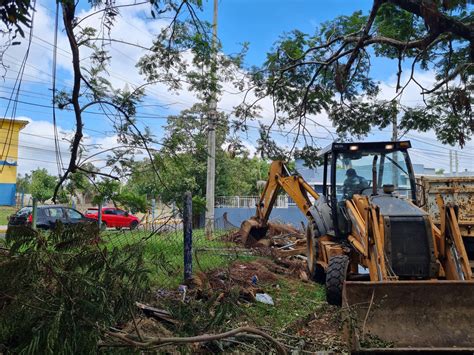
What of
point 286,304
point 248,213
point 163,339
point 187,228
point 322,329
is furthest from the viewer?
point 248,213

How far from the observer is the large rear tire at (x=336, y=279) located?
7324mm

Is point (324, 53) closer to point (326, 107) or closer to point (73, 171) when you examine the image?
point (326, 107)

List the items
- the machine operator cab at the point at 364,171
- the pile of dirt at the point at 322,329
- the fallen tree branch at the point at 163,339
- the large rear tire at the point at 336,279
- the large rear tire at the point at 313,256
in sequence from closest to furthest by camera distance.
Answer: the fallen tree branch at the point at 163,339 < the pile of dirt at the point at 322,329 < the large rear tire at the point at 336,279 < the machine operator cab at the point at 364,171 < the large rear tire at the point at 313,256

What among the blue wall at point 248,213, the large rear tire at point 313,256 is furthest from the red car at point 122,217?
the blue wall at point 248,213

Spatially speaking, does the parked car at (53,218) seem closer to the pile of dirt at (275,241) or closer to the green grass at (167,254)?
the green grass at (167,254)

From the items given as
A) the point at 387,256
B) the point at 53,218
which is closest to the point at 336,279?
the point at 387,256

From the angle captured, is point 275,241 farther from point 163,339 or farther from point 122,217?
point 163,339

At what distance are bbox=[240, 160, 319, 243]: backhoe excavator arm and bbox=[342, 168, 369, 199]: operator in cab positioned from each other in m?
2.23

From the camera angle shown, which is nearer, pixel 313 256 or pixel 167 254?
pixel 167 254

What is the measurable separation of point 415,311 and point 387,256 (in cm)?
118

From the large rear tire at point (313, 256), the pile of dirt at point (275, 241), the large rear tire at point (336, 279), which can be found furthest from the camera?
the pile of dirt at point (275, 241)

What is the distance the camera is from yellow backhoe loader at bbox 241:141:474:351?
5441mm

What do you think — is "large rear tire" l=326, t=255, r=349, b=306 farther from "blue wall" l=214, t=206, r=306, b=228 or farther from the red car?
"blue wall" l=214, t=206, r=306, b=228

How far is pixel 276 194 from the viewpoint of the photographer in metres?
13.9
